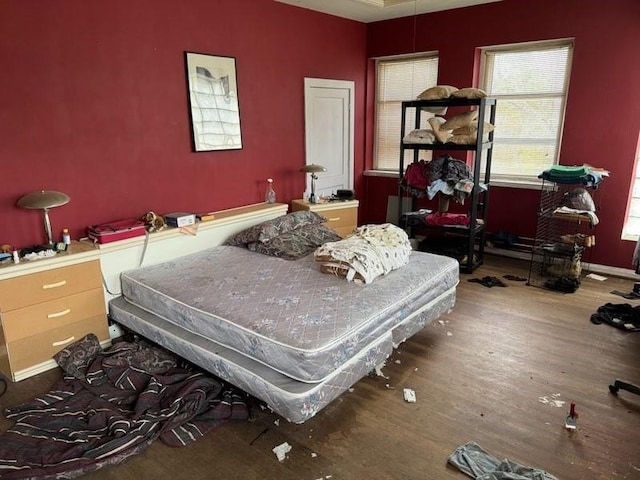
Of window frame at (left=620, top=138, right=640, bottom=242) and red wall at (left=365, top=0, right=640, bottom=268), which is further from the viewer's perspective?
window frame at (left=620, top=138, right=640, bottom=242)

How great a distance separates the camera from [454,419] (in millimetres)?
2328

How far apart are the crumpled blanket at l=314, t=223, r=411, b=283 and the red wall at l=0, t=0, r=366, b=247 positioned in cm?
149

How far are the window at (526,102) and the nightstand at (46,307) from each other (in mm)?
4103

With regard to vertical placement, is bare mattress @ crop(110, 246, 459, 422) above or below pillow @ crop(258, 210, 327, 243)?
below

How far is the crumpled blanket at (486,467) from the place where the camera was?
1.90 metres

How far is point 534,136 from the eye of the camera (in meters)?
4.64

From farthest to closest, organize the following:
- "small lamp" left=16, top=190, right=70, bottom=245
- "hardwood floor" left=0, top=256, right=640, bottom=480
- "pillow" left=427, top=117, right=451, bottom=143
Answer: "pillow" left=427, top=117, right=451, bottom=143, "small lamp" left=16, top=190, right=70, bottom=245, "hardwood floor" left=0, top=256, right=640, bottom=480

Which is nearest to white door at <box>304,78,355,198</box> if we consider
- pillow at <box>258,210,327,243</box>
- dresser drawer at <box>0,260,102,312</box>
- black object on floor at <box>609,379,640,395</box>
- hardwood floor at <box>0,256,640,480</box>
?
pillow at <box>258,210,327,243</box>

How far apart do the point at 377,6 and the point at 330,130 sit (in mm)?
1355

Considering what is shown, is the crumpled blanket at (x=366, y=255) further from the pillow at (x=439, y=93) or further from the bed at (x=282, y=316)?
the pillow at (x=439, y=93)

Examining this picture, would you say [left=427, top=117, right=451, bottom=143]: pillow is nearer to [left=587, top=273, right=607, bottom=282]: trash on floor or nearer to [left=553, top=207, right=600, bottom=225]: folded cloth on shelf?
[left=553, top=207, right=600, bottom=225]: folded cloth on shelf

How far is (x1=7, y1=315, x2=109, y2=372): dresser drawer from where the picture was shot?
265 cm

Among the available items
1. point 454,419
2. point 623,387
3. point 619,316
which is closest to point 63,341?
point 454,419

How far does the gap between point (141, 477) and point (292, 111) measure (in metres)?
3.62
